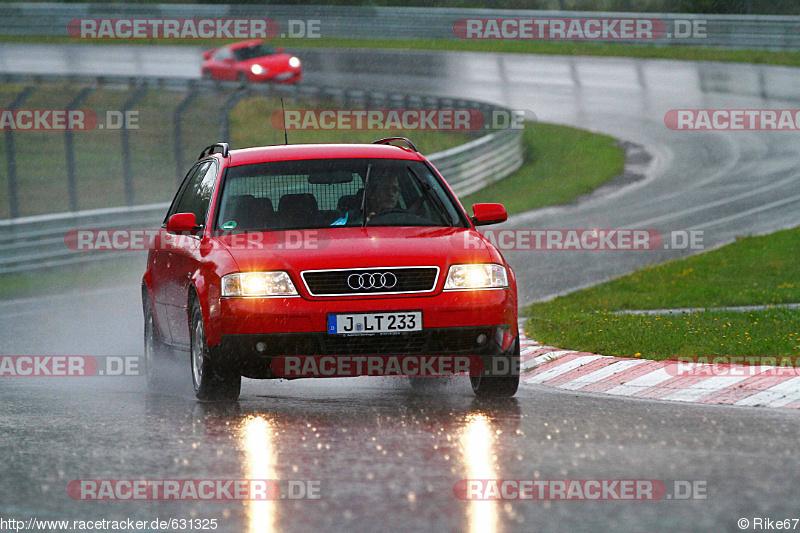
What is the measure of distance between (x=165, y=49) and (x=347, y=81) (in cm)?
1049

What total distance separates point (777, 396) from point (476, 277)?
79.4 inches

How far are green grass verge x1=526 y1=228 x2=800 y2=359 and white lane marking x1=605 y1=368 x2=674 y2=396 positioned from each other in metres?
0.54

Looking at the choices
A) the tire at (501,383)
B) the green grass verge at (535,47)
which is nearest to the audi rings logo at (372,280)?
the tire at (501,383)

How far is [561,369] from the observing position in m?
9.63

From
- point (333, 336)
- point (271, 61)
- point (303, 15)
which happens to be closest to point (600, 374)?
point (333, 336)

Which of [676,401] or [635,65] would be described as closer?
[676,401]

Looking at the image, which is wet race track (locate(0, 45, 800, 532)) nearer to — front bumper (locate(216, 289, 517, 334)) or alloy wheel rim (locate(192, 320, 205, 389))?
alloy wheel rim (locate(192, 320, 205, 389))

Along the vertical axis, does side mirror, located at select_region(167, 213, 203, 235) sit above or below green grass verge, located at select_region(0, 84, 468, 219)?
above

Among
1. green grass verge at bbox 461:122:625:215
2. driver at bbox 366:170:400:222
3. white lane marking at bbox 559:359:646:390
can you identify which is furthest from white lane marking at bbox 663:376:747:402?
green grass verge at bbox 461:122:625:215

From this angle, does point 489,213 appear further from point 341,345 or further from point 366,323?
point 341,345

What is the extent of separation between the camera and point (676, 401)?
8.34 metres

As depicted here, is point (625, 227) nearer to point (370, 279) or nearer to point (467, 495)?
point (370, 279)

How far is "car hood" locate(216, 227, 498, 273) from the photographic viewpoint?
7848 mm

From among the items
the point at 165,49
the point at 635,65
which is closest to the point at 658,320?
the point at 635,65
